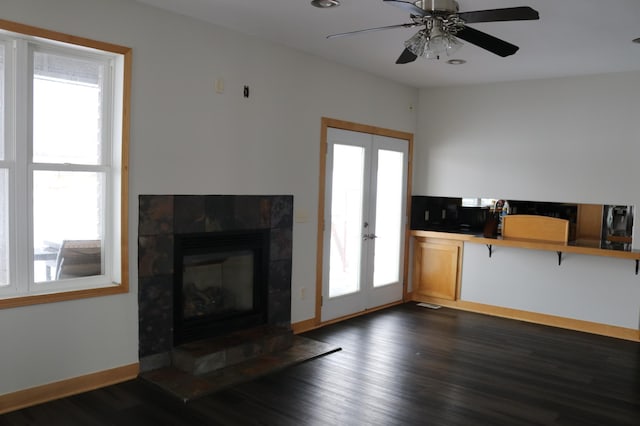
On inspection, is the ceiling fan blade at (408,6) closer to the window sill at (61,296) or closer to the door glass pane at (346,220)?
Answer: the window sill at (61,296)

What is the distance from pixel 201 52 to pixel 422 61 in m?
2.21

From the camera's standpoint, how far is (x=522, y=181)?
5.88m

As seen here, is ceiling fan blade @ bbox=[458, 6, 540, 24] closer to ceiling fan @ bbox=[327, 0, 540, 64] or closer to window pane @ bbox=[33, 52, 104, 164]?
ceiling fan @ bbox=[327, 0, 540, 64]

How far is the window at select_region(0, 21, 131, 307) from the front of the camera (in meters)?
3.23

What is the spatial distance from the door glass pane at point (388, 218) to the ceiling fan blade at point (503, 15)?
3295 millimetres

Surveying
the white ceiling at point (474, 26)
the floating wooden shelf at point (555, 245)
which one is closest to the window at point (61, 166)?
the white ceiling at point (474, 26)

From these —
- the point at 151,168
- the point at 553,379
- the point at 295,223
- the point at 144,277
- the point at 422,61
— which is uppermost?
the point at 422,61

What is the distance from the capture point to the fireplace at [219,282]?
4.08m

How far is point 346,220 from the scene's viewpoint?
5.59 metres

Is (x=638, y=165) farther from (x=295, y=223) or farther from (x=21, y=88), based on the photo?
(x=21, y=88)

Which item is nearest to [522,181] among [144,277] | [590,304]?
[590,304]

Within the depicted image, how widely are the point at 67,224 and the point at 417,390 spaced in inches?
107

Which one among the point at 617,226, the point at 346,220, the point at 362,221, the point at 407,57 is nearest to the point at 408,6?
the point at 407,57

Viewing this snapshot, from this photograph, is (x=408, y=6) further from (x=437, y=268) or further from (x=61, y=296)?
(x=437, y=268)
